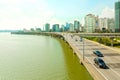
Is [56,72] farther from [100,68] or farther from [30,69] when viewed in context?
[100,68]

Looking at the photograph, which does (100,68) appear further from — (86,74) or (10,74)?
(10,74)

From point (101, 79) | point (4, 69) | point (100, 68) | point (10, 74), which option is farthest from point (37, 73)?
point (101, 79)

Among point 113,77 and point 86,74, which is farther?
point 86,74

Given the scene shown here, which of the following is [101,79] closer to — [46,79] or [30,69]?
[46,79]

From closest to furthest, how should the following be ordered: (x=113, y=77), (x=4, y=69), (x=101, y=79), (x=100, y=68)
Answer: (x=101, y=79) → (x=113, y=77) → (x=100, y=68) → (x=4, y=69)

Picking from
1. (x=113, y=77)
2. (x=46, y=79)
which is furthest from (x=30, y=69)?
(x=113, y=77)

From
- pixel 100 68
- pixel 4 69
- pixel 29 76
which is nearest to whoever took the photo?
pixel 100 68

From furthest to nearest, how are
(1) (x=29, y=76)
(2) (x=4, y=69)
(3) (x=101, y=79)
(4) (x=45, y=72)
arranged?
(2) (x=4, y=69) < (4) (x=45, y=72) < (1) (x=29, y=76) < (3) (x=101, y=79)

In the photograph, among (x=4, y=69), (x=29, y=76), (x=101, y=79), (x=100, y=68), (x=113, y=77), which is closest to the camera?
(x=101, y=79)

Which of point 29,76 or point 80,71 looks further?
point 80,71
